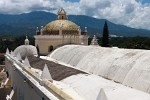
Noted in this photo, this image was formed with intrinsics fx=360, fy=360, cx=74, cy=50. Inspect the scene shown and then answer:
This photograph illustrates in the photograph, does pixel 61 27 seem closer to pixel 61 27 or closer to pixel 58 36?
pixel 61 27

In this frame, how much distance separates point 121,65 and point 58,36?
1912 centimetres

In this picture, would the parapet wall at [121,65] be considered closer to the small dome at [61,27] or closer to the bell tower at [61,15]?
the small dome at [61,27]

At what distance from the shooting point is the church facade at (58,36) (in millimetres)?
31830

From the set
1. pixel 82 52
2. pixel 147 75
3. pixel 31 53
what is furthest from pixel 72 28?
pixel 147 75

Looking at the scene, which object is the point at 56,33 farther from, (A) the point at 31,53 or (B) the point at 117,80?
(B) the point at 117,80

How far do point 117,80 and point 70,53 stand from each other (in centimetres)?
973

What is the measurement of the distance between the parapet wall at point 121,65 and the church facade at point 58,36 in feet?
43.7

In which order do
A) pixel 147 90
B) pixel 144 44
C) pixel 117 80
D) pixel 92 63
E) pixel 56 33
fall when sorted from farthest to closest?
pixel 144 44, pixel 56 33, pixel 92 63, pixel 117 80, pixel 147 90

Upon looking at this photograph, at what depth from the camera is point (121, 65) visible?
42.2 ft

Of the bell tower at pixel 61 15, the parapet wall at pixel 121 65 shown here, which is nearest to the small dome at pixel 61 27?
the bell tower at pixel 61 15

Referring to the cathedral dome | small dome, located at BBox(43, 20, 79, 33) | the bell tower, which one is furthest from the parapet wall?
the bell tower

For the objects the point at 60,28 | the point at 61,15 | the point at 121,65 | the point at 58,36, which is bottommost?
the point at 58,36

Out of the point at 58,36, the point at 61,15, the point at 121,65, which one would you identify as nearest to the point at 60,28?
the point at 58,36

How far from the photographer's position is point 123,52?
14.4 m
